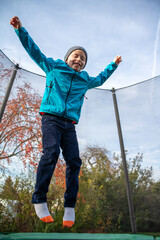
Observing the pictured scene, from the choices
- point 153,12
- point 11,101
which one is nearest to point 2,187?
point 11,101

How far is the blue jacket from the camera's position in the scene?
1.03 meters

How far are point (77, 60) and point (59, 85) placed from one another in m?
0.25

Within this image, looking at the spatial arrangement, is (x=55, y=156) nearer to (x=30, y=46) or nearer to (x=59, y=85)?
(x=59, y=85)

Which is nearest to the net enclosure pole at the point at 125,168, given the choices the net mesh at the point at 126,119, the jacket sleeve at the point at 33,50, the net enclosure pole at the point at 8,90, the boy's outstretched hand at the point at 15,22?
the net mesh at the point at 126,119

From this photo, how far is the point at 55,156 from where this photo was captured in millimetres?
912

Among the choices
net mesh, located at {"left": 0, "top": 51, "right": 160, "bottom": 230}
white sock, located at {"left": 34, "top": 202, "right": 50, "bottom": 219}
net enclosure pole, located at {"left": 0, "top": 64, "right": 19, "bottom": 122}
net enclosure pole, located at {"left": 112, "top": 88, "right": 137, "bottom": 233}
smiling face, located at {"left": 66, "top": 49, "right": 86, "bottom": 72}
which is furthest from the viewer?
net mesh, located at {"left": 0, "top": 51, "right": 160, "bottom": 230}

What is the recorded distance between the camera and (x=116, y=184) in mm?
2463

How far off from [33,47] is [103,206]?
7.16 feet

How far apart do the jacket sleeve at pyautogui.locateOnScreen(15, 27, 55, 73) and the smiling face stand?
139 millimetres

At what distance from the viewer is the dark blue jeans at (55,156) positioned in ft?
2.88

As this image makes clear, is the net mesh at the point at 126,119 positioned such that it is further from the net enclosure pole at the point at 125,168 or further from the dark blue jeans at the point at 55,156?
the dark blue jeans at the point at 55,156

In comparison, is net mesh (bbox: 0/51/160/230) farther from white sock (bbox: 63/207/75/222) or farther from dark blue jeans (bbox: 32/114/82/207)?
white sock (bbox: 63/207/75/222)

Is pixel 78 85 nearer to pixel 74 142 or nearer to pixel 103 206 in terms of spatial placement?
pixel 74 142

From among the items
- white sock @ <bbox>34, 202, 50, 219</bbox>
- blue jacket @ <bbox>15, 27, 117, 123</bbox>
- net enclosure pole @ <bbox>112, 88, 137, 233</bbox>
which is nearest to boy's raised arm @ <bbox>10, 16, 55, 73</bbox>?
blue jacket @ <bbox>15, 27, 117, 123</bbox>
